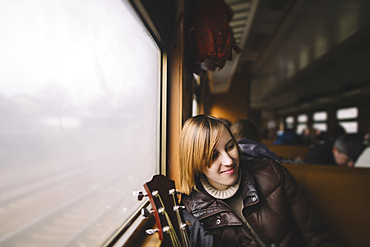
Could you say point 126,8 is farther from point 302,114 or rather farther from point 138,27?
point 302,114

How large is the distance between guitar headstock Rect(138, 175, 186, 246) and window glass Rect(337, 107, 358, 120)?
8.99 meters

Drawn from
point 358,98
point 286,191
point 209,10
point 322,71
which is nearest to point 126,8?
point 209,10

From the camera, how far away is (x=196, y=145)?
922 millimetres

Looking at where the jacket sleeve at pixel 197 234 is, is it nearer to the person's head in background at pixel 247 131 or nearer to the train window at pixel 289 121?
the person's head in background at pixel 247 131

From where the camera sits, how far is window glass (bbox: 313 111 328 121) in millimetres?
8461

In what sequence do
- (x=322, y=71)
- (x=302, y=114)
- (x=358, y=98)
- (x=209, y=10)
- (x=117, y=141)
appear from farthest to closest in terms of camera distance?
(x=302, y=114), (x=358, y=98), (x=322, y=71), (x=209, y=10), (x=117, y=141)

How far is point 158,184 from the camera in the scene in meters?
0.80

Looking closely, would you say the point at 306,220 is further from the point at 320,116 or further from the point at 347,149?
the point at 320,116

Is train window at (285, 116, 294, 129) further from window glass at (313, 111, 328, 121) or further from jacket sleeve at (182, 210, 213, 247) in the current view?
jacket sleeve at (182, 210, 213, 247)

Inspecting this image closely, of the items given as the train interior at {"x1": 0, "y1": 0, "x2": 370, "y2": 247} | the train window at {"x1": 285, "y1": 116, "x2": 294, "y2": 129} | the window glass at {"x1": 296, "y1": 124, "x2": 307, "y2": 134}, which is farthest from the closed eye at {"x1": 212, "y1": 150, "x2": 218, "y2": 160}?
the train window at {"x1": 285, "y1": 116, "x2": 294, "y2": 129}

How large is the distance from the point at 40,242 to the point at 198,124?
0.74 m

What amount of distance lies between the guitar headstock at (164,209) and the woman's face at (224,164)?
0.23 metres

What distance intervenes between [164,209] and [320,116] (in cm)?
1070

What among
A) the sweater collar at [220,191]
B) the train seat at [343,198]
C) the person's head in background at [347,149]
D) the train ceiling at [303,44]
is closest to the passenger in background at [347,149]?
the person's head in background at [347,149]
